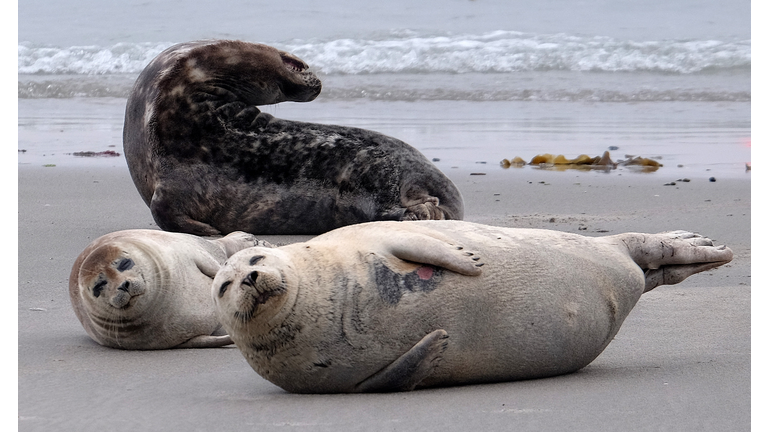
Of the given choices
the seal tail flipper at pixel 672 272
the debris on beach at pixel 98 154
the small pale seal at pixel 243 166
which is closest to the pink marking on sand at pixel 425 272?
the seal tail flipper at pixel 672 272

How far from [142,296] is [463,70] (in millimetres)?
12240

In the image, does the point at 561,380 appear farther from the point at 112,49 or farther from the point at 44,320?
the point at 112,49

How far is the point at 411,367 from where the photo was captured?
9.38ft

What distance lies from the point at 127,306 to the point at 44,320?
66 centimetres

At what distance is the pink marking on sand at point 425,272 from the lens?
2947mm

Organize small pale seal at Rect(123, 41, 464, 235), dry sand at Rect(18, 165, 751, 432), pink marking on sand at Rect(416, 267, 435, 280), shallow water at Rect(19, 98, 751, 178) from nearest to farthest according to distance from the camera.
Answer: dry sand at Rect(18, 165, 751, 432) < pink marking on sand at Rect(416, 267, 435, 280) < small pale seal at Rect(123, 41, 464, 235) < shallow water at Rect(19, 98, 751, 178)

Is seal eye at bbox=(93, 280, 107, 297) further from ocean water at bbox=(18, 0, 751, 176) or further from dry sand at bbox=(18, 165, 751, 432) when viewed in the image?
ocean water at bbox=(18, 0, 751, 176)

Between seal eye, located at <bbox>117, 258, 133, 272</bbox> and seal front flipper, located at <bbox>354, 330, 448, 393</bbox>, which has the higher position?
seal eye, located at <bbox>117, 258, 133, 272</bbox>

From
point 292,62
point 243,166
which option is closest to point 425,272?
point 243,166

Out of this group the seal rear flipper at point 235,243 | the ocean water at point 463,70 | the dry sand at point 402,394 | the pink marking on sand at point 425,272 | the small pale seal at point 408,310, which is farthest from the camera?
the ocean water at point 463,70

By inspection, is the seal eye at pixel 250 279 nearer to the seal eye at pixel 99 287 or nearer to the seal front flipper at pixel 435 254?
the seal front flipper at pixel 435 254

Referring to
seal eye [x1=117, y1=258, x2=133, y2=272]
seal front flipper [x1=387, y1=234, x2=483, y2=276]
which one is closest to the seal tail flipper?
seal front flipper [x1=387, y1=234, x2=483, y2=276]

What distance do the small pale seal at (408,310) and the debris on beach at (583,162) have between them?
532 cm

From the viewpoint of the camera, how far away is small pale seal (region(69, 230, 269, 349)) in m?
3.54
